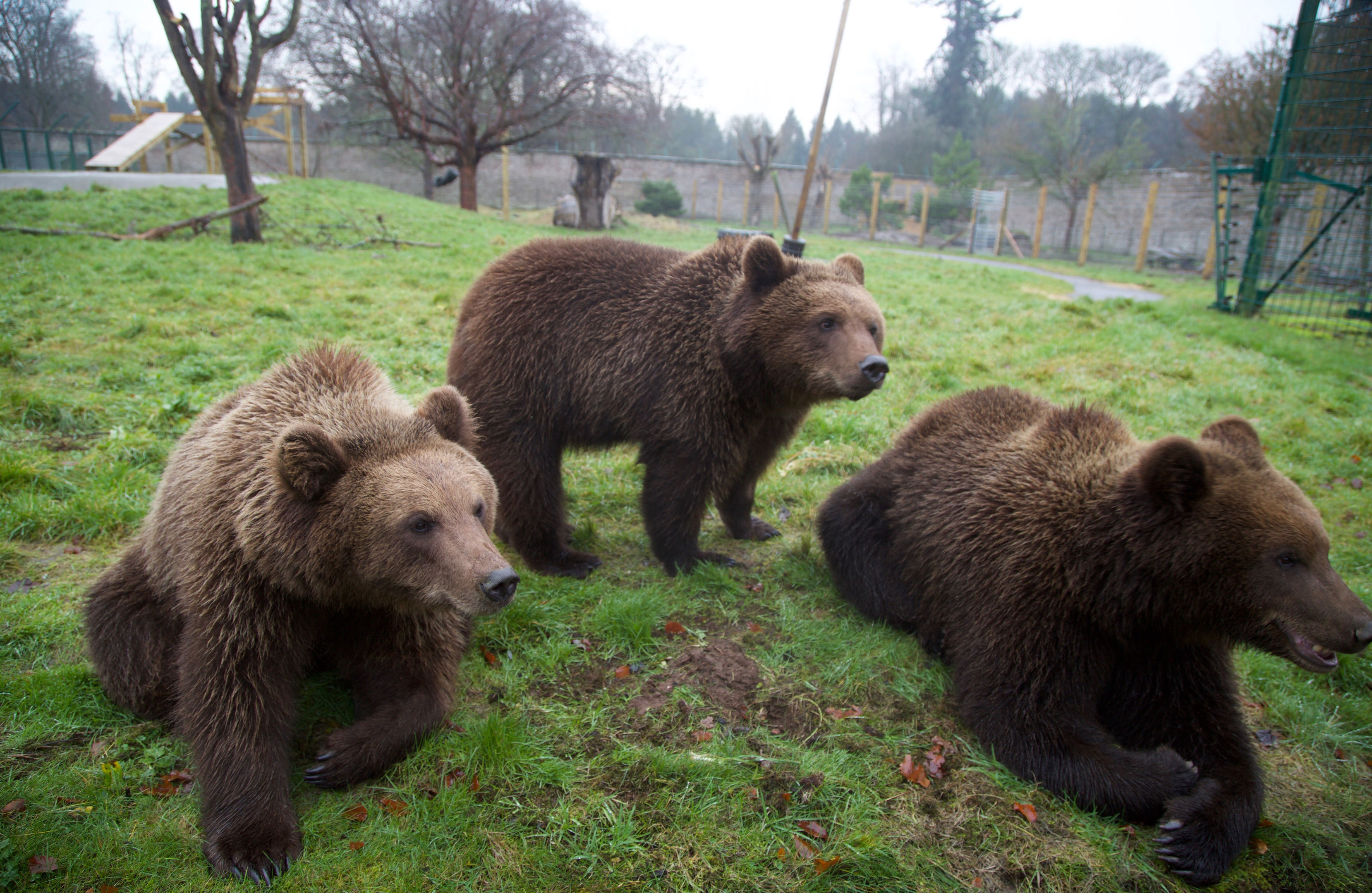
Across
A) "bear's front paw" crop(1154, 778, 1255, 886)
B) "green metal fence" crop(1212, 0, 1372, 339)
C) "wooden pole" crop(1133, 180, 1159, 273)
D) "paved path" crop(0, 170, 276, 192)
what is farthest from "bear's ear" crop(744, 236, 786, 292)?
"wooden pole" crop(1133, 180, 1159, 273)

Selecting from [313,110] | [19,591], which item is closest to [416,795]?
[19,591]

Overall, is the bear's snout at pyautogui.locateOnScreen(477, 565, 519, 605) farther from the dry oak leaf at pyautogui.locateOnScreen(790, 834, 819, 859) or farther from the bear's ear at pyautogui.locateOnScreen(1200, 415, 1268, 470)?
the bear's ear at pyautogui.locateOnScreen(1200, 415, 1268, 470)

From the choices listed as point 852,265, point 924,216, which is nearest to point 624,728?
point 852,265

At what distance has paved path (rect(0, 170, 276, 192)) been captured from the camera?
1848 centimetres

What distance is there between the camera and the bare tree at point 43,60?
485 inches

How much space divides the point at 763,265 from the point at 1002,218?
30.7 metres

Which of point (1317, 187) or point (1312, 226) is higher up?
point (1317, 187)

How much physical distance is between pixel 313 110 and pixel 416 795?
155 ft

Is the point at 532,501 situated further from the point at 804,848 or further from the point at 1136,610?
the point at 1136,610

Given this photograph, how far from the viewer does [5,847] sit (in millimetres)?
2562

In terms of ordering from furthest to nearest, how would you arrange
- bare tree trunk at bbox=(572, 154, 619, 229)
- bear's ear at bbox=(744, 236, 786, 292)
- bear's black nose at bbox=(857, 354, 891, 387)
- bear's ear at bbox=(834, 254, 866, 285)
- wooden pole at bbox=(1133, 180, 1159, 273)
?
1. wooden pole at bbox=(1133, 180, 1159, 273)
2. bare tree trunk at bbox=(572, 154, 619, 229)
3. bear's ear at bbox=(834, 254, 866, 285)
4. bear's ear at bbox=(744, 236, 786, 292)
5. bear's black nose at bbox=(857, 354, 891, 387)

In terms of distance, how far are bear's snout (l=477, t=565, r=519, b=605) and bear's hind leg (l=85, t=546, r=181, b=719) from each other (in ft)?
4.93

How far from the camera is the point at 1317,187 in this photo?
1561 centimetres

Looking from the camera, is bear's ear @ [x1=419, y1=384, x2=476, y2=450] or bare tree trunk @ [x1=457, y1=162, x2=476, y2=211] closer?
bear's ear @ [x1=419, y1=384, x2=476, y2=450]
